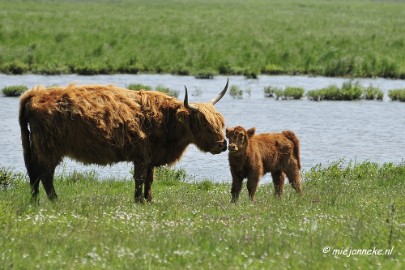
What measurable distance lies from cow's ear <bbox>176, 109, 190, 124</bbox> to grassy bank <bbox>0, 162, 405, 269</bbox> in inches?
38.5

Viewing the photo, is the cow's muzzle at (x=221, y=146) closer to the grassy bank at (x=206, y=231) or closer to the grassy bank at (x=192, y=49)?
the grassy bank at (x=206, y=231)

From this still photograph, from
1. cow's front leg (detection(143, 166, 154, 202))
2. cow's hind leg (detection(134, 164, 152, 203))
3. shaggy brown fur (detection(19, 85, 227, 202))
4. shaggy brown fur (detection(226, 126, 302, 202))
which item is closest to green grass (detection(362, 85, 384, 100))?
shaggy brown fur (detection(226, 126, 302, 202))

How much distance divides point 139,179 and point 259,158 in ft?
5.27

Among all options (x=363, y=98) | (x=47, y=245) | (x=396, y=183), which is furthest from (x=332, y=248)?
(x=363, y=98)

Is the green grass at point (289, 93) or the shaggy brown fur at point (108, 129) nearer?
the shaggy brown fur at point (108, 129)

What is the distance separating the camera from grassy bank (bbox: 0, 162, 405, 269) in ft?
23.4

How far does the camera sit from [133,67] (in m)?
30.4

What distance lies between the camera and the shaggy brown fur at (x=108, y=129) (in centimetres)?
1027

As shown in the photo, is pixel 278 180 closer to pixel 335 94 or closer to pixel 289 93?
pixel 289 93

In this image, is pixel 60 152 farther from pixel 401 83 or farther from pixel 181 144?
pixel 401 83

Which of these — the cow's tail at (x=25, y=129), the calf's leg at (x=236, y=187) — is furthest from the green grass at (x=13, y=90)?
the calf's leg at (x=236, y=187)

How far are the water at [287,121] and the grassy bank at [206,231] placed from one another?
4.29 m

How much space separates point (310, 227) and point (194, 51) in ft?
86.0

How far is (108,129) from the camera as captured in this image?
34.0ft
